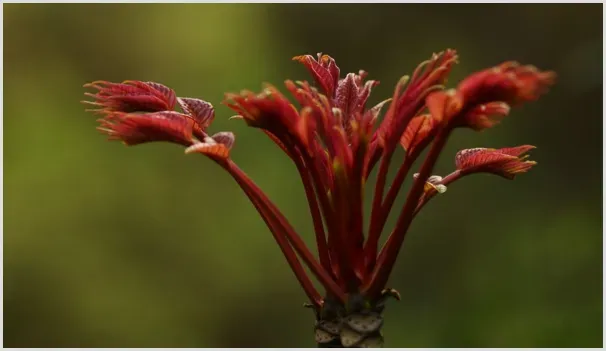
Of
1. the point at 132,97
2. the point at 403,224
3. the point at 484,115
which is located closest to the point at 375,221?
the point at 403,224

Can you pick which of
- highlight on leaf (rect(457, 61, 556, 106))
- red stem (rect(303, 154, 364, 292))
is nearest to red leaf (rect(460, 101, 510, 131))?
highlight on leaf (rect(457, 61, 556, 106))

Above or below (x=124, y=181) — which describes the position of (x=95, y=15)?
above

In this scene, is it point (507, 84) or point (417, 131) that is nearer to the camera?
point (507, 84)

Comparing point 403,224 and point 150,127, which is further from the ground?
point 150,127

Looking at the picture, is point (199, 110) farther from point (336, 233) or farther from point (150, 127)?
point (336, 233)

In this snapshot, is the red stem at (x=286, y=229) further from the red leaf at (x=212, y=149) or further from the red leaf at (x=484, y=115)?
the red leaf at (x=484, y=115)

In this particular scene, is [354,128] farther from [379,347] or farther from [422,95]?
[379,347]

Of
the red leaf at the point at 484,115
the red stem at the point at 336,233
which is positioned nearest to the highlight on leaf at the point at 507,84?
the red leaf at the point at 484,115

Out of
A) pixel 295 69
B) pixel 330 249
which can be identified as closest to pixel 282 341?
pixel 295 69
